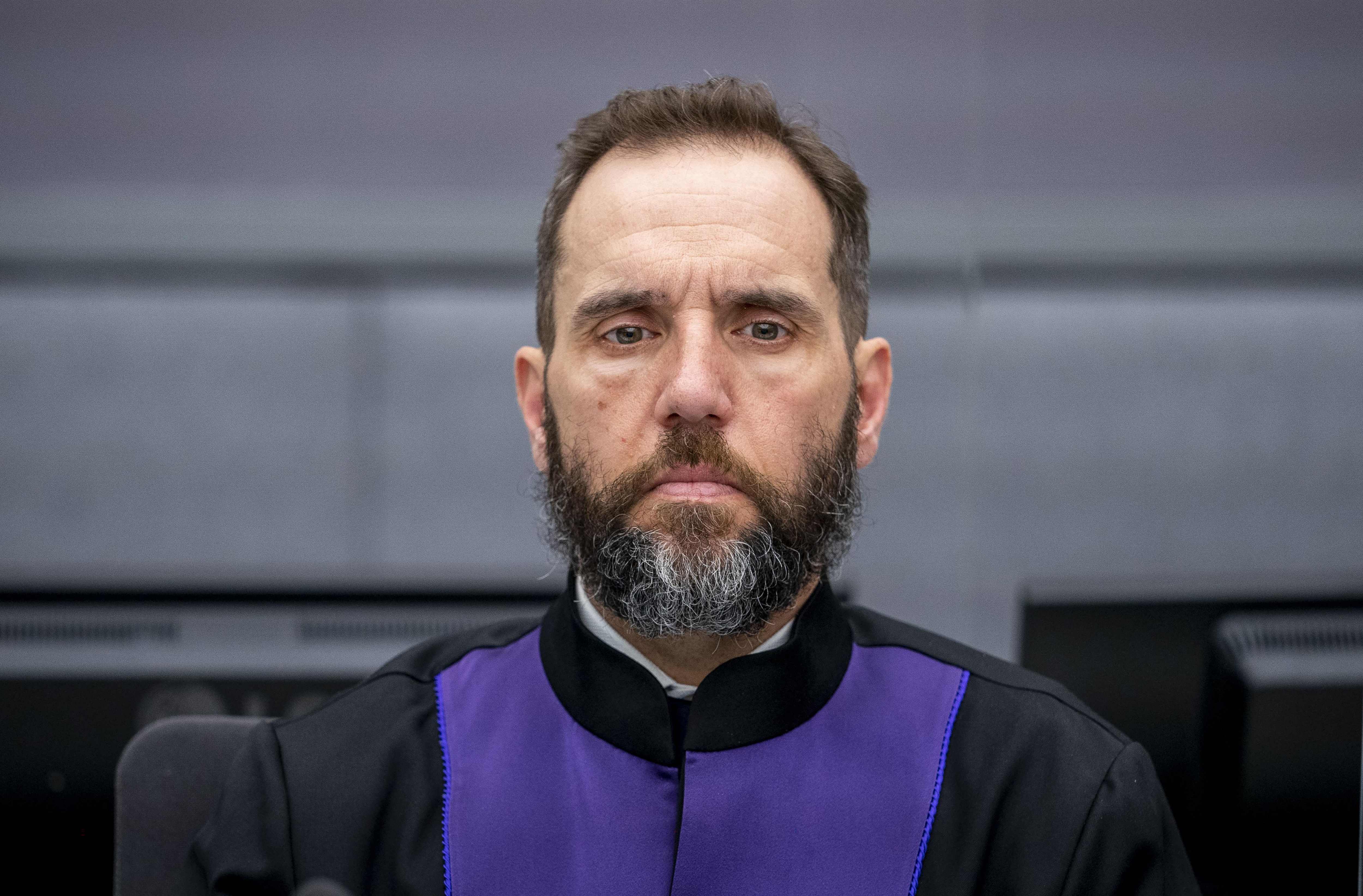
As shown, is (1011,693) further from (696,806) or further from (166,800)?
(166,800)

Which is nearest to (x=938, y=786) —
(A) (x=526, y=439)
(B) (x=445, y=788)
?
(B) (x=445, y=788)

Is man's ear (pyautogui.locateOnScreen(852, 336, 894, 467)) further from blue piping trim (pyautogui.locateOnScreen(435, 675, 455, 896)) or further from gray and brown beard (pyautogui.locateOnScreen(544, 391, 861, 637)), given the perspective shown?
blue piping trim (pyautogui.locateOnScreen(435, 675, 455, 896))

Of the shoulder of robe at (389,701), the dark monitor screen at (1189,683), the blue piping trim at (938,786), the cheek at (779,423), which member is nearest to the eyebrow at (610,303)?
the cheek at (779,423)

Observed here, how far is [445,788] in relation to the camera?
1.14 meters

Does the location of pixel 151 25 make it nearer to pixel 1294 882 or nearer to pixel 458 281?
pixel 458 281

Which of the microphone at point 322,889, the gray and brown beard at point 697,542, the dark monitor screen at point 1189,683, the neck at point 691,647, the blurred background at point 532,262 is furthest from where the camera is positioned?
the blurred background at point 532,262

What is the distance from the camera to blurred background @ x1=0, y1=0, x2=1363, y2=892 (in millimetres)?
2314

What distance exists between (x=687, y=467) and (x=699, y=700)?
0.77 ft

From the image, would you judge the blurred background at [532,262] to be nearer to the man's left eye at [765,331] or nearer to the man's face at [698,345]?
the man's face at [698,345]

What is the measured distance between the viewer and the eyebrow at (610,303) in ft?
3.67

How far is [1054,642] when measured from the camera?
1.53 metres

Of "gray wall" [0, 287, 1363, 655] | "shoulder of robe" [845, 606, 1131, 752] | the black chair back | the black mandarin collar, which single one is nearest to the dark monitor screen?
"shoulder of robe" [845, 606, 1131, 752]

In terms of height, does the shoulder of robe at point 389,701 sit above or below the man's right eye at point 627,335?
below

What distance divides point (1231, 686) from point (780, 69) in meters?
1.48
